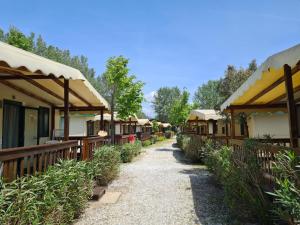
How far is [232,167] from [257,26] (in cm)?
721

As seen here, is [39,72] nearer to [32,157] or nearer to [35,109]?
[32,157]

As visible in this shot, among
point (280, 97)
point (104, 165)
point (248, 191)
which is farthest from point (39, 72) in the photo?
point (280, 97)

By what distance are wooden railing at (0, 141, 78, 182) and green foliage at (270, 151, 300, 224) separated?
3.66 metres

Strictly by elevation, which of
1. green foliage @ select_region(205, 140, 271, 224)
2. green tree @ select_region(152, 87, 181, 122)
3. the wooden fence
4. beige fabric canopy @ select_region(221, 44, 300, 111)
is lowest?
green foliage @ select_region(205, 140, 271, 224)

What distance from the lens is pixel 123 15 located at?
435 inches

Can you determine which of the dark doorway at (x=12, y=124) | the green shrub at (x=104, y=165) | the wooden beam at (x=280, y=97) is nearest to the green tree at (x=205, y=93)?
the wooden beam at (x=280, y=97)

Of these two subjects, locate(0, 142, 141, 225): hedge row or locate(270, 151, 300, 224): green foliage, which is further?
locate(0, 142, 141, 225): hedge row

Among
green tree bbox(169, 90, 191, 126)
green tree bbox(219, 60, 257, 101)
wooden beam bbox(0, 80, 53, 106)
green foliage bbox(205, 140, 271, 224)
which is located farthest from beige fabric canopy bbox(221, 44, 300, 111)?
green tree bbox(169, 90, 191, 126)

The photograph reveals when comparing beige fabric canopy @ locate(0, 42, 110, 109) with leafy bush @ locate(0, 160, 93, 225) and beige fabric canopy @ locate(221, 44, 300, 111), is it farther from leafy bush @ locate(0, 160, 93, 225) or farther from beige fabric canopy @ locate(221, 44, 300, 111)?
beige fabric canopy @ locate(221, 44, 300, 111)

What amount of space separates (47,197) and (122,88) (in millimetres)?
13029

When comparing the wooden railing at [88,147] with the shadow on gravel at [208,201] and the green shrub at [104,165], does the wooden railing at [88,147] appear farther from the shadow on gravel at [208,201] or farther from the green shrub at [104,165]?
the shadow on gravel at [208,201]

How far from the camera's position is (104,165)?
8188mm

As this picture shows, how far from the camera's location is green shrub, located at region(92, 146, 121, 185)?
7.90m

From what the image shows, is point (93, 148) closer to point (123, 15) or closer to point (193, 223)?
point (193, 223)
